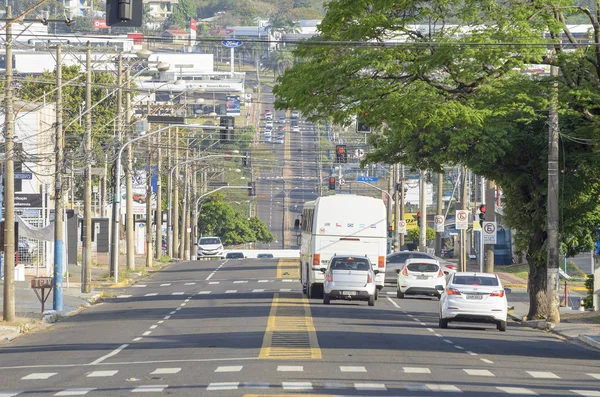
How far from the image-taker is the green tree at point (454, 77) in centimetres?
3222

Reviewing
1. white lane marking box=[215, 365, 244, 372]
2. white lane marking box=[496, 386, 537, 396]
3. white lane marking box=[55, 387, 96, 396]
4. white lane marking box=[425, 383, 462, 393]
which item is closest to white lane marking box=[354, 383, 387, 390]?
white lane marking box=[425, 383, 462, 393]

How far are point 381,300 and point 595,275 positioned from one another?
29.5 ft

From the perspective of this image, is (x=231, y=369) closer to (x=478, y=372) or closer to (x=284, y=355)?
(x=284, y=355)

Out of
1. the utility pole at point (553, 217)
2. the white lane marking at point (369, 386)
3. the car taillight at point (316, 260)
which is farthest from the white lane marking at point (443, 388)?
the car taillight at point (316, 260)

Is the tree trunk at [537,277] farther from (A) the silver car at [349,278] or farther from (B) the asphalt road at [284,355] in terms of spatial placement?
(A) the silver car at [349,278]

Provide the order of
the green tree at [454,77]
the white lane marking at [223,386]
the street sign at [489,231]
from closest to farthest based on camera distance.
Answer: the white lane marking at [223,386] < the green tree at [454,77] < the street sign at [489,231]

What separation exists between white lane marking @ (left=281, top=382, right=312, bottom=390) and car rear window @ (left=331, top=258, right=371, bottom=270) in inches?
836

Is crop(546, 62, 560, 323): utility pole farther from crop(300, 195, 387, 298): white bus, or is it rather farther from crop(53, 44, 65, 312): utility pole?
crop(53, 44, 65, 312): utility pole

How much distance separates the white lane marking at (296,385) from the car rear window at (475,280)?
14758mm

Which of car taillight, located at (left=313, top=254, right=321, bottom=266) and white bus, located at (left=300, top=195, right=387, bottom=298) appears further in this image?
white bus, located at (left=300, top=195, right=387, bottom=298)

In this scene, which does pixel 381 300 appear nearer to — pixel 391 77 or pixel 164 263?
pixel 391 77

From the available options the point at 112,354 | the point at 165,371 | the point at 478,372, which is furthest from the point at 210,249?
the point at 478,372

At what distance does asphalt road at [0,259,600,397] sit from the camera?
18844mm

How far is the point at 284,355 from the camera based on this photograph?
2381cm
